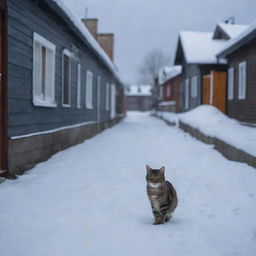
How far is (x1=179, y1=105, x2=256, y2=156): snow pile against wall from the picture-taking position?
8.82 m

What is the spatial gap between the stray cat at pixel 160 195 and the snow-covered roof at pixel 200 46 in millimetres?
17424

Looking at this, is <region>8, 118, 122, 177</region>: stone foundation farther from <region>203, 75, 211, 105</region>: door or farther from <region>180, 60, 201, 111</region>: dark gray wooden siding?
<region>180, 60, 201, 111</region>: dark gray wooden siding

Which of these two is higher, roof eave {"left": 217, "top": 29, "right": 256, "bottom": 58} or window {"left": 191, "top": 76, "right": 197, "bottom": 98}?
roof eave {"left": 217, "top": 29, "right": 256, "bottom": 58}

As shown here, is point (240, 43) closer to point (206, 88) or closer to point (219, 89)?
point (219, 89)

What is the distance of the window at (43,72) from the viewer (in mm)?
8867

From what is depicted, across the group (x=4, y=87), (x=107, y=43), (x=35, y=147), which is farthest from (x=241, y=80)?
(x=107, y=43)

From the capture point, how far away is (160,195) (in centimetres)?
449

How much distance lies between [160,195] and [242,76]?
11956 mm

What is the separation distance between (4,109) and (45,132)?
8.03 feet

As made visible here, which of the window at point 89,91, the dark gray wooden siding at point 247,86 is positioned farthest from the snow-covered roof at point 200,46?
the window at point 89,91

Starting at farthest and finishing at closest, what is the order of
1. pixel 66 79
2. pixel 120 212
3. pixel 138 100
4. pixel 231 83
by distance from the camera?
1. pixel 138 100
2. pixel 231 83
3. pixel 66 79
4. pixel 120 212

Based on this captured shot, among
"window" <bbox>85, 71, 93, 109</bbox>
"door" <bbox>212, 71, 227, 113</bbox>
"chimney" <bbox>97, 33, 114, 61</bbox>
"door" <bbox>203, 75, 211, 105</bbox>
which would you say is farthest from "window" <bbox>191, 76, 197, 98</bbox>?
"window" <bbox>85, 71, 93, 109</bbox>

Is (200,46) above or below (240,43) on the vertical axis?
above

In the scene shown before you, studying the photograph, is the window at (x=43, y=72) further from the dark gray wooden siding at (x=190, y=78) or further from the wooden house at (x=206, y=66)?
the dark gray wooden siding at (x=190, y=78)
